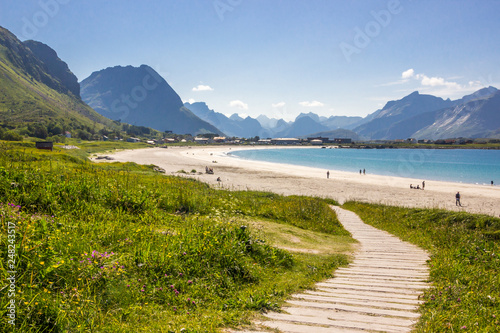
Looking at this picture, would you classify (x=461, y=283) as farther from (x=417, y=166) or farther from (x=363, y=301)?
(x=417, y=166)

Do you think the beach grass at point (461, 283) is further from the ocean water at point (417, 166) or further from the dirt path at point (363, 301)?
the ocean water at point (417, 166)

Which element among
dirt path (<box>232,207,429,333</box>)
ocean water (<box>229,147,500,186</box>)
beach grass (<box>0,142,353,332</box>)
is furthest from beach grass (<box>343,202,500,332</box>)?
ocean water (<box>229,147,500,186</box>)

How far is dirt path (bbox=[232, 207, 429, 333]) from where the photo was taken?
15.0 feet

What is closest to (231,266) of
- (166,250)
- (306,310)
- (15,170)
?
(166,250)

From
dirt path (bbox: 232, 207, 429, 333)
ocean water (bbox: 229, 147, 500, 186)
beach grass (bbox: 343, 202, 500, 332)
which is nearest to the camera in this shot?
beach grass (bbox: 343, 202, 500, 332)

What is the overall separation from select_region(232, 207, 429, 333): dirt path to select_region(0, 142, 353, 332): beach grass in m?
0.42

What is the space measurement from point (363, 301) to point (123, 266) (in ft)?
14.4

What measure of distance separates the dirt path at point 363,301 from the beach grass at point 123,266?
415mm

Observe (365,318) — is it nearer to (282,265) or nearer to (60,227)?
(282,265)

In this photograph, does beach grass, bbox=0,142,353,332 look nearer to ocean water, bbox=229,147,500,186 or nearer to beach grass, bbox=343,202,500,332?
beach grass, bbox=343,202,500,332

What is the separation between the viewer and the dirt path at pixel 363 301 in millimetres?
4562

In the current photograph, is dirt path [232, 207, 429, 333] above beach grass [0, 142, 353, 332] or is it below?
below

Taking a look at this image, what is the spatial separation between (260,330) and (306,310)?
3.78 feet

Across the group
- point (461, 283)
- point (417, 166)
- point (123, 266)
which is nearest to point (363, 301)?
point (461, 283)
